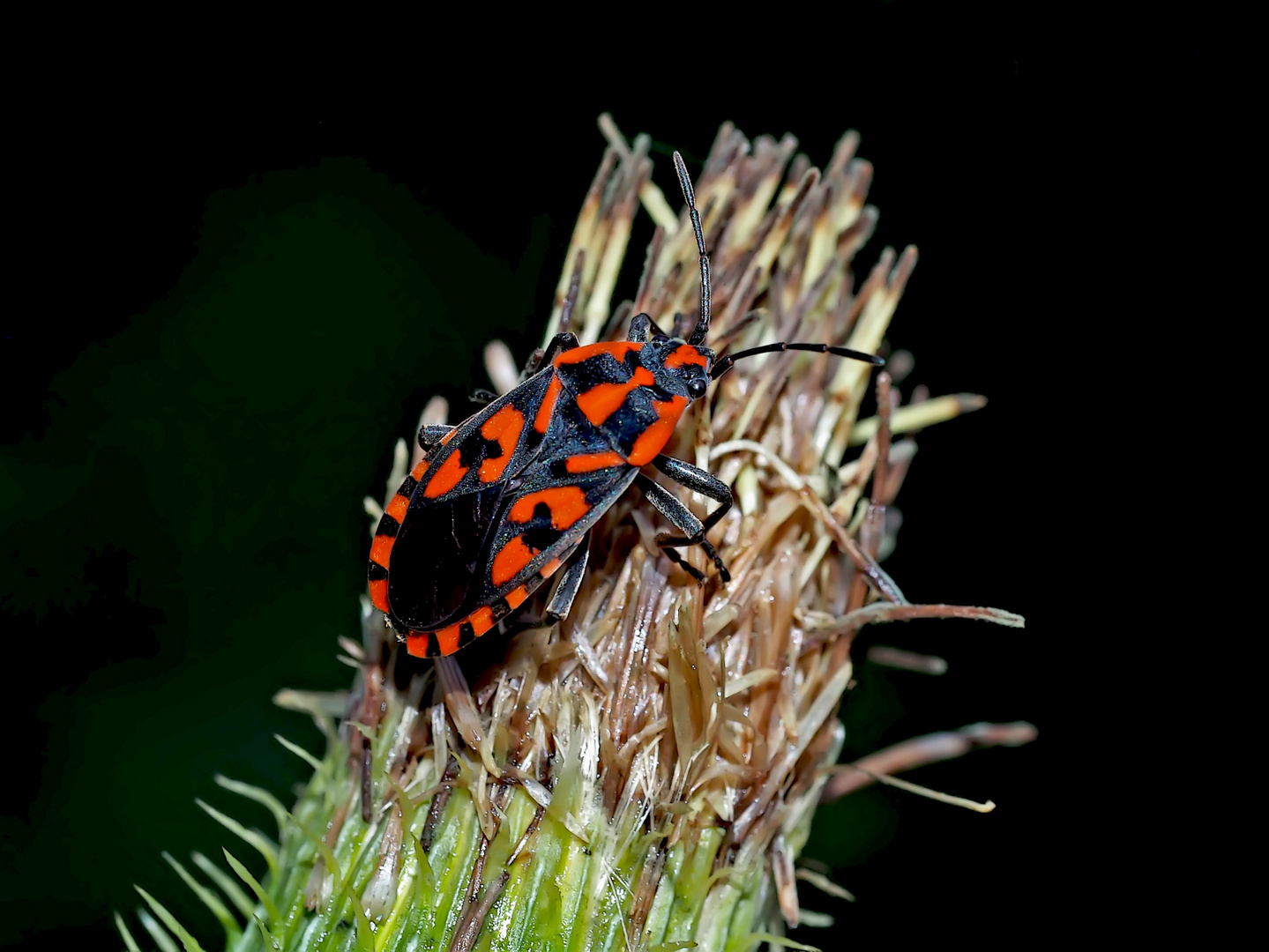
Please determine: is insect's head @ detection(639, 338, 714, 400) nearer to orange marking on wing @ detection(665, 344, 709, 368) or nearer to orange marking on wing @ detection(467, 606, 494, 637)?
orange marking on wing @ detection(665, 344, 709, 368)

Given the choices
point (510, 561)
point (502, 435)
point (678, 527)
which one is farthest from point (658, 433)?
point (510, 561)

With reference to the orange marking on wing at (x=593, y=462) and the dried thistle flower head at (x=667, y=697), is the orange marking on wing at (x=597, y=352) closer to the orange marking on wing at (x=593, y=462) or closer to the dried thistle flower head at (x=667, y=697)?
the dried thistle flower head at (x=667, y=697)

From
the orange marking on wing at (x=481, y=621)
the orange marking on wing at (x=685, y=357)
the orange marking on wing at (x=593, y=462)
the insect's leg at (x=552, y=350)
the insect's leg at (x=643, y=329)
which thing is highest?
the insect's leg at (x=643, y=329)

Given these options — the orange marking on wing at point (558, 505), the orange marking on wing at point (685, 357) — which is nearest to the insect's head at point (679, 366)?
the orange marking on wing at point (685, 357)

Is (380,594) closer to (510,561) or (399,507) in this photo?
(399,507)

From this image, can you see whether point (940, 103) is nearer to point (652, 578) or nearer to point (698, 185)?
point (698, 185)

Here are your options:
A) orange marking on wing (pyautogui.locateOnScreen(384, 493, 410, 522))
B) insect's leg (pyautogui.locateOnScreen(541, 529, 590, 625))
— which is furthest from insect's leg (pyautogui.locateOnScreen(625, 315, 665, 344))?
orange marking on wing (pyautogui.locateOnScreen(384, 493, 410, 522))

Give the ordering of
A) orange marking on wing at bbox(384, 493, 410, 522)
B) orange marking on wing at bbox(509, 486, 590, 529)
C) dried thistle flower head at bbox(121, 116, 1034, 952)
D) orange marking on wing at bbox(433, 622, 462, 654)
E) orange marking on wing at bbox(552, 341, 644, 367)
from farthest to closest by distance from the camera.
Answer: orange marking on wing at bbox(552, 341, 644, 367) → orange marking on wing at bbox(384, 493, 410, 522) → orange marking on wing at bbox(509, 486, 590, 529) → orange marking on wing at bbox(433, 622, 462, 654) → dried thistle flower head at bbox(121, 116, 1034, 952)
